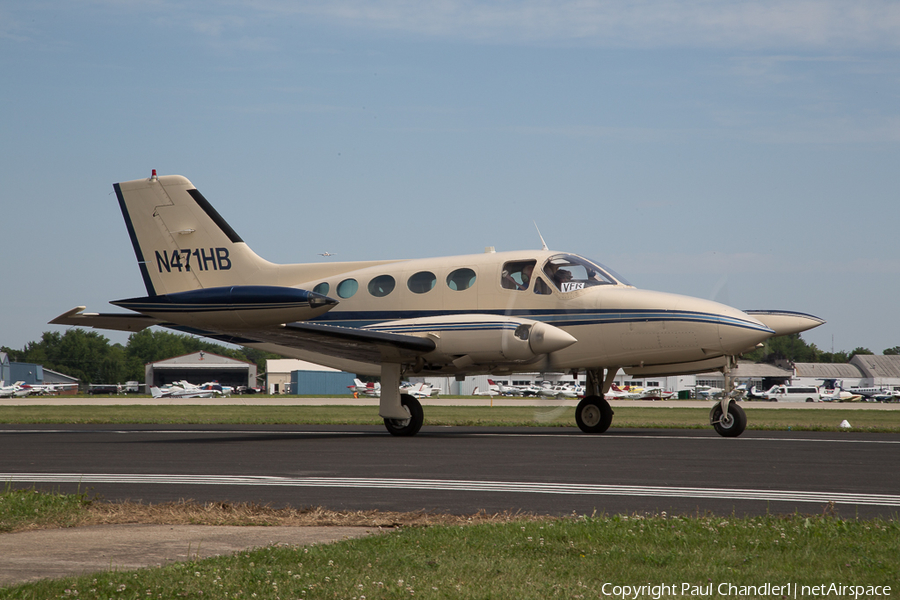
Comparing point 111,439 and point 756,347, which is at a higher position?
point 756,347

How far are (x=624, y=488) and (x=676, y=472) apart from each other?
1888mm

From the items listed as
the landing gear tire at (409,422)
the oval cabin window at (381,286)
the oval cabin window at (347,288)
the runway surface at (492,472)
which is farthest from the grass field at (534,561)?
the oval cabin window at (347,288)

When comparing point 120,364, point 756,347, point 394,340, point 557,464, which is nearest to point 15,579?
point 557,464

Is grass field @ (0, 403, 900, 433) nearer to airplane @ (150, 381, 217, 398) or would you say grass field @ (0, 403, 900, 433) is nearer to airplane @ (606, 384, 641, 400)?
airplane @ (606, 384, 641, 400)

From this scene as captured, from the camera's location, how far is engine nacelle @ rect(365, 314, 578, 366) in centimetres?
1689

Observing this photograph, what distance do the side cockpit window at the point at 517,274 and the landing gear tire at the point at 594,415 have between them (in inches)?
132

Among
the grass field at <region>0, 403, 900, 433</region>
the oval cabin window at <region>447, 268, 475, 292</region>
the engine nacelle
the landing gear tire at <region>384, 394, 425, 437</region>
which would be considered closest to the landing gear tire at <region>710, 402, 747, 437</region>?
the grass field at <region>0, 403, 900, 433</region>

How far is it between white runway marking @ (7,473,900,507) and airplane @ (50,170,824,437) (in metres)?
5.51

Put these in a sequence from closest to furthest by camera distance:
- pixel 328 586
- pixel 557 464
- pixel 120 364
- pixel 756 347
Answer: pixel 328 586 < pixel 557 464 < pixel 756 347 < pixel 120 364

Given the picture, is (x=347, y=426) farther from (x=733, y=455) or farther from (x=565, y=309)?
(x=733, y=455)

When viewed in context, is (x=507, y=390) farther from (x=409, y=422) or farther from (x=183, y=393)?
(x=409, y=422)

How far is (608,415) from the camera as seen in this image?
19.3 m

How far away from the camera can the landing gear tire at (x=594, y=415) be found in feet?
63.2

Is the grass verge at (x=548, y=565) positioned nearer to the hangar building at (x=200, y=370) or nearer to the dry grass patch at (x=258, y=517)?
the dry grass patch at (x=258, y=517)
